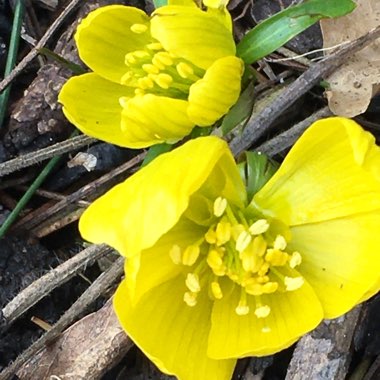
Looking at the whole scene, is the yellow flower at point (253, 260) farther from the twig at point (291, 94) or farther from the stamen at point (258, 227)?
the twig at point (291, 94)

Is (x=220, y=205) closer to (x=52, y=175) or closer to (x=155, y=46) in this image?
(x=155, y=46)

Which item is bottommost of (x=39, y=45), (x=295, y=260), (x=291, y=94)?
(x=295, y=260)

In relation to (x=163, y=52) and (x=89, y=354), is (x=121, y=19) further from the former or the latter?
(x=89, y=354)

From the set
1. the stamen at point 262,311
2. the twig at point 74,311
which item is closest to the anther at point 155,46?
the twig at point 74,311

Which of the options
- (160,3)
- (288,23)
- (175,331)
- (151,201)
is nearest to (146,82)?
(160,3)

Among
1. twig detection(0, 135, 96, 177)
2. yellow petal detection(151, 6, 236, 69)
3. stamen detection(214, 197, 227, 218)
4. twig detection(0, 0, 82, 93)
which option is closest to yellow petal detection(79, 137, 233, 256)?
stamen detection(214, 197, 227, 218)

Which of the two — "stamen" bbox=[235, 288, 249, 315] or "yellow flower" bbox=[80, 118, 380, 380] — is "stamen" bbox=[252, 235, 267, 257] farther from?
"stamen" bbox=[235, 288, 249, 315]
